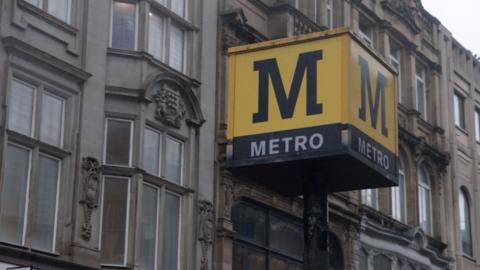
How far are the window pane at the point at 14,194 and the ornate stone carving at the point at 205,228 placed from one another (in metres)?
5.24

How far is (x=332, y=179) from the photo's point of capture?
1195cm

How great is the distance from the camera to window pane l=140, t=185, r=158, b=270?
21072mm

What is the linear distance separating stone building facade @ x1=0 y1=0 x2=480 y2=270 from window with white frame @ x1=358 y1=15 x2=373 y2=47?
30.4 inches

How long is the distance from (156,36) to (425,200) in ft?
51.5

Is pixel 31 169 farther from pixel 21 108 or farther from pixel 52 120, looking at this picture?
pixel 52 120

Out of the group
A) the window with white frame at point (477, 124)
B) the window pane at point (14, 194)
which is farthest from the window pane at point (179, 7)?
the window with white frame at point (477, 124)

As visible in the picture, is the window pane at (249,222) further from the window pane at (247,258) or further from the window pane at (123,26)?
the window pane at (123,26)

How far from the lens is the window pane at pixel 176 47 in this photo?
23156mm

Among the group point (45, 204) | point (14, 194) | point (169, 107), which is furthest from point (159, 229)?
point (14, 194)

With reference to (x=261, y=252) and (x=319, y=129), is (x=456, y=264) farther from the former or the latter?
(x=319, y=129)

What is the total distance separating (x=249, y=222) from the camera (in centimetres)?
2489

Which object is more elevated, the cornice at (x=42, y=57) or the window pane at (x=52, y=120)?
the cornice at (x=42, y=57)

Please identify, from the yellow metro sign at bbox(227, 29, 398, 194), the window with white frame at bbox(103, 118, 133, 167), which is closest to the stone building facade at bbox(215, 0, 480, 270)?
the window with white frame at bbox(103, 118, 133, 167)

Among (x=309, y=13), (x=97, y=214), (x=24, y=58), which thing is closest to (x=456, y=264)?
(x=309, y=13)
